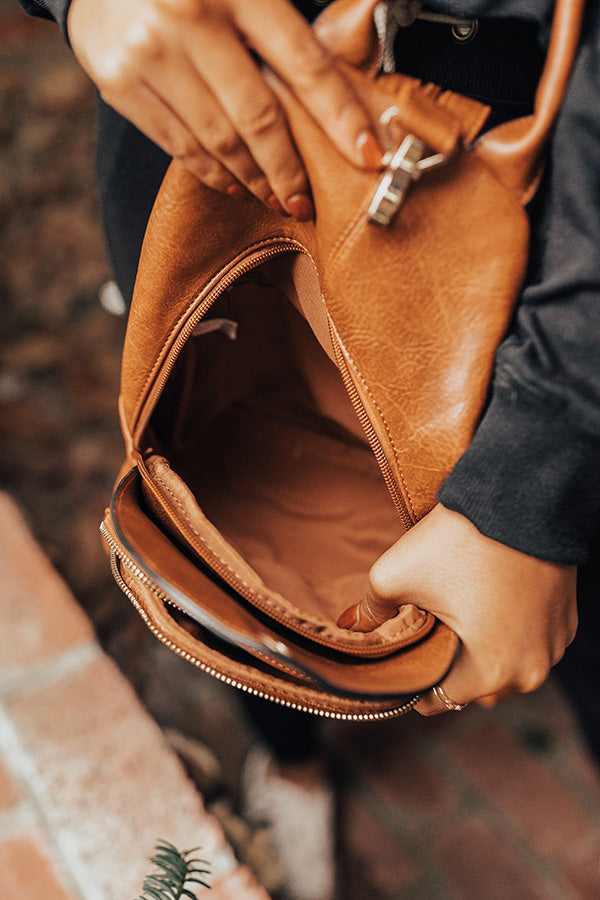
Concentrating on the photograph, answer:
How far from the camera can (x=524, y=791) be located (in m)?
1.58

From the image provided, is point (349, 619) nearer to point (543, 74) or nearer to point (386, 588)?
point (386, 588)

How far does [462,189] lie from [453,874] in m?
1.50

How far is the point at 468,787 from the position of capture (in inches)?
61.9

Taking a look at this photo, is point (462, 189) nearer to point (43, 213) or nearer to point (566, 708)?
point (43, 213)

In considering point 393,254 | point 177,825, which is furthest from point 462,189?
point 177,825

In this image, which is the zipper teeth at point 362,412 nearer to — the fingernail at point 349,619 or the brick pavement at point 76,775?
the fingernail at point 349,619

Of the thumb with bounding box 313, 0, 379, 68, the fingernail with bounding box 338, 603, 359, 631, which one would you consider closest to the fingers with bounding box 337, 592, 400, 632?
the fingernail with bounding box 338, 603, 359, 631

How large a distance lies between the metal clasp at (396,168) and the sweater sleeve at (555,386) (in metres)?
0.09

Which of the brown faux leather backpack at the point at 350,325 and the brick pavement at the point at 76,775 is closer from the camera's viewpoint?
the brown faux leather backpack at the point at 350,325

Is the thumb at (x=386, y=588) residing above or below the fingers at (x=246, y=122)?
below

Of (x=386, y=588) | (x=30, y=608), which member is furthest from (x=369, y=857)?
(x=386, y=588)

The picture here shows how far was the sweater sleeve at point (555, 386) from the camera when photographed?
44cm

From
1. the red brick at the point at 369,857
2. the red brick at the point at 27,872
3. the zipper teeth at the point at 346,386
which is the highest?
the zipper teeth at the point at 346,386

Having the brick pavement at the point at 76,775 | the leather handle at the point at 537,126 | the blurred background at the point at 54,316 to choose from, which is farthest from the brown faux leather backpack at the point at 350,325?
the blurred background at the point at 54,316
